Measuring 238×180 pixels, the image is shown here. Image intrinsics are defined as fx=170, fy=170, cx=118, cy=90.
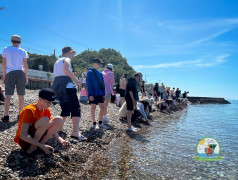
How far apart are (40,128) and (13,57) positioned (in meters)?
2.67

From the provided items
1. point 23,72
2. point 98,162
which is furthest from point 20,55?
point 98,162

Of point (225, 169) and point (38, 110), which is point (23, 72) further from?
point (225, 169)

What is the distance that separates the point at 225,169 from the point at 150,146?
1.88 m

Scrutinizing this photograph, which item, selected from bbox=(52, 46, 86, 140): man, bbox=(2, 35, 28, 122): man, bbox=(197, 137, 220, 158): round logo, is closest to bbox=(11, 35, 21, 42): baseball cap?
bbox=(2, 35, 28, 122): man

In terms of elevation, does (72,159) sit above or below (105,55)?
below

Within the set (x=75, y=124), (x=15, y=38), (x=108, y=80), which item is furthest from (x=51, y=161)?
(x=108, y=80)

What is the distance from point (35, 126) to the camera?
283 cm

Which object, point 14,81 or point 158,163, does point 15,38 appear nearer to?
point 14,81

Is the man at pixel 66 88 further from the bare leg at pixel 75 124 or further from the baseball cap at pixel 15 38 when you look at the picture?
the baseball cap at pixel 15 38

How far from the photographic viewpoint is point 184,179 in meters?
3.09

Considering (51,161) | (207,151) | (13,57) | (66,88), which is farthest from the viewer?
(207,151)

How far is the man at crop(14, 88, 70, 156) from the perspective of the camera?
8.85 feet

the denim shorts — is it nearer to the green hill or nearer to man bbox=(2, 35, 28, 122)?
man bbox=(2, 35, 28, 122)

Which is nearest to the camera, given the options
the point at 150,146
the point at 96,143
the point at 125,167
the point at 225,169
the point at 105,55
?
the point at 125,167
